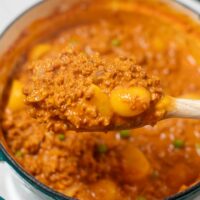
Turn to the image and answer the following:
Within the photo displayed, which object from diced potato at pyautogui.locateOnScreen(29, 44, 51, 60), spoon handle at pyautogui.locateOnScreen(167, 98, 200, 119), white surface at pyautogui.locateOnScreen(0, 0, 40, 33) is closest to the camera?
spoon handle at pyautogui.locateOnScreen(167, 98, 200, 119)

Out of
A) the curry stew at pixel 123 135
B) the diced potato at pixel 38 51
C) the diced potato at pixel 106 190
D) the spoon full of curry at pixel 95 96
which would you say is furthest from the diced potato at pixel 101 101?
the diced potato at pixel 38 51

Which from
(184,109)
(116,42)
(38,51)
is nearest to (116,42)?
(116,42)

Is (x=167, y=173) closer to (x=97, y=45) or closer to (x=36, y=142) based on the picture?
(x=36, y=142)

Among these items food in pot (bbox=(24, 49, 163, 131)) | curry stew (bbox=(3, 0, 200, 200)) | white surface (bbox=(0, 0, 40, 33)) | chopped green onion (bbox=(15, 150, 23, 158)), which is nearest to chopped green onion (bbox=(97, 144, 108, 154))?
curry stew (bbox=(3, 0, 200, 200))

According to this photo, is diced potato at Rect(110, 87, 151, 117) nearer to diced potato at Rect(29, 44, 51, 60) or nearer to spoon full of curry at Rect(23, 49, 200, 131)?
spoon full of curry at Rect(23, 49, 200, 131)

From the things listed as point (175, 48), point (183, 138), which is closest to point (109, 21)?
point (175, 48)

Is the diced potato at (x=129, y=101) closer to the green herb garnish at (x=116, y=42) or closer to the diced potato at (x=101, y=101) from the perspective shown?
the diced potato at (x=101, y=101)
